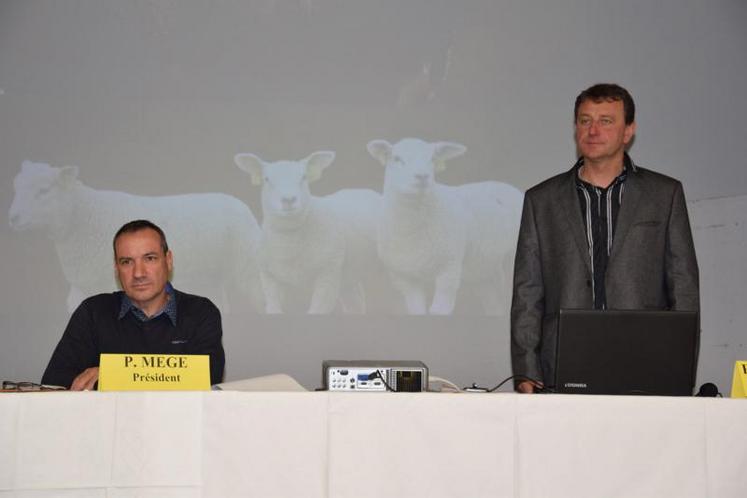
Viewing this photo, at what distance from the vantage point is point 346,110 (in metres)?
3.95

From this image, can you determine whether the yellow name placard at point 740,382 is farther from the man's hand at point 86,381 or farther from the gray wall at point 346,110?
the gray wall at point 346,110

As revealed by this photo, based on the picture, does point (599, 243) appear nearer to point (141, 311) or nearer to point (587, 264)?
point (587, 264)

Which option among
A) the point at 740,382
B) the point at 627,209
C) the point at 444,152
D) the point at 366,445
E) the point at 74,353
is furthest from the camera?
the point at 444,152

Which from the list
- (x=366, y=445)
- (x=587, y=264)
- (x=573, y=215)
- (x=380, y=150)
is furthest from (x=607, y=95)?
(x=366, y=445)

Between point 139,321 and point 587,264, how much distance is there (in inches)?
57.0

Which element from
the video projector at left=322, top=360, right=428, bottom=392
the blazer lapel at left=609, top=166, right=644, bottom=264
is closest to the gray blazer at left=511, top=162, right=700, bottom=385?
the blazer lapel at left=609, top=166, right=644, bottom=264

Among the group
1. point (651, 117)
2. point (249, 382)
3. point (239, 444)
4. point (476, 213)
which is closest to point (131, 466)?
point (239, 444)

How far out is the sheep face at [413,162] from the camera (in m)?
3.95

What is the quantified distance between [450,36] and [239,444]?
266cm

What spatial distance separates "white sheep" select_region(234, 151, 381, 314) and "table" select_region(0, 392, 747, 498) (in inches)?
82.6

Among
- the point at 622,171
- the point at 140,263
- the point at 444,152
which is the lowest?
the point at 140,263

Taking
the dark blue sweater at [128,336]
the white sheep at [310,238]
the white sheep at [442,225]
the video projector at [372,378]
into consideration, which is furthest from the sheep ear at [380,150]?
the video projector at [372,378]

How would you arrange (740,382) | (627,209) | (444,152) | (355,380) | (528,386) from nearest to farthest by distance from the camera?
(740,382) → (355,380) → (528,386) → (627,209) → (444,152)

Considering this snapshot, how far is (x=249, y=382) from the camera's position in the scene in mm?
2100
